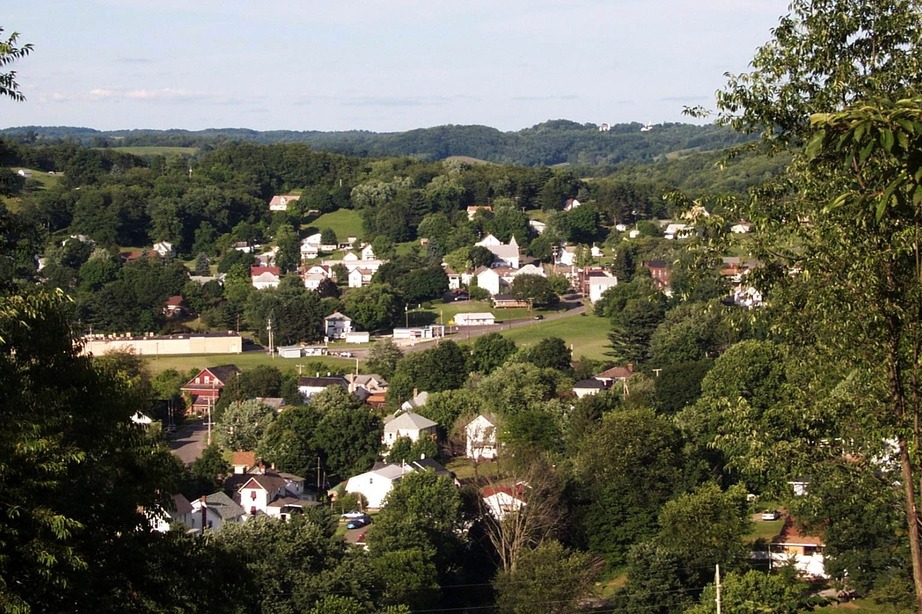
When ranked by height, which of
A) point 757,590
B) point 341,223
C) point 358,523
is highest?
point 341,223

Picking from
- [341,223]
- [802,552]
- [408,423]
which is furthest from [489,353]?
[341,223]

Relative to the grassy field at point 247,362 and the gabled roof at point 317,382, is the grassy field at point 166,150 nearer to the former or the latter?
the grassy field at point 247,362

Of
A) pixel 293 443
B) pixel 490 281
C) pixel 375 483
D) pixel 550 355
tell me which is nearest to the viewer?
pixel 375 483

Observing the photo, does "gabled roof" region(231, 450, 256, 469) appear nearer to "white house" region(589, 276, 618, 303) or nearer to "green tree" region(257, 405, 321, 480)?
"green tree" region(257, 405, 321, 480)

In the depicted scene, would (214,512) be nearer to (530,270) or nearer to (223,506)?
(223,506)

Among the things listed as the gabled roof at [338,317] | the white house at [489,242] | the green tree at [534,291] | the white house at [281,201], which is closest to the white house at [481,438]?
the gabled roof at [338,317]

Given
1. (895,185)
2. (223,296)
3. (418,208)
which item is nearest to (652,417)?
(895,185)

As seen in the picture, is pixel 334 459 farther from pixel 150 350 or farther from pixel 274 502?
pixel 150 350
